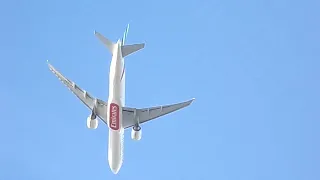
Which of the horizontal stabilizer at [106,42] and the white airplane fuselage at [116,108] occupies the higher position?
the horizontal stabilizer at [106,42]

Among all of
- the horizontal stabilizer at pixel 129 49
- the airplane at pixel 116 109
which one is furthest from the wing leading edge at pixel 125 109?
the horizontal stabilizer at pixel 129 49

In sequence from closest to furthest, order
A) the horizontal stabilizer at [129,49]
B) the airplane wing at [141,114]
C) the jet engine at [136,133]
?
the horizontal stabilizer at [129,49], the airplane wing at [141,114], the jet engine at [136,133]

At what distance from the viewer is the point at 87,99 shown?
314 ft

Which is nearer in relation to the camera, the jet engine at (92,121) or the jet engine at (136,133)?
the jet engine at (136,133)

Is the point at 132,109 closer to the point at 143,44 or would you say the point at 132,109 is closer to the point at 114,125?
the point at 114,125

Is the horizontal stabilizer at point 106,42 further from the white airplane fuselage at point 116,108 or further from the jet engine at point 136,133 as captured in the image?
the jet engine at point 136,133

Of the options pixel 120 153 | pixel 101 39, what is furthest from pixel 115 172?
pixel 101 39

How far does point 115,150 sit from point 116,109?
5.17 m

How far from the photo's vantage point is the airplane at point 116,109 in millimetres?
88312

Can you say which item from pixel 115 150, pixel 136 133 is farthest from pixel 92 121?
pixel 136 133

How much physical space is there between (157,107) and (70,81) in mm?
9077

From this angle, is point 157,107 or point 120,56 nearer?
point 120,56

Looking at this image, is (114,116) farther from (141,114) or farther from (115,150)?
(115,150)

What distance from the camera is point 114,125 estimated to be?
92250mm
